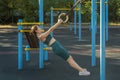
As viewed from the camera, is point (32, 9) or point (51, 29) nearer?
point (51, 29)

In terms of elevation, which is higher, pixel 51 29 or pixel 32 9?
pixel 32 9

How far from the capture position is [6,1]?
25297mm

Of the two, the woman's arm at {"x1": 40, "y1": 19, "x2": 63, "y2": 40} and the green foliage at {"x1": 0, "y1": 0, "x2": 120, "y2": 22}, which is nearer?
the woman's arm at {"x1": 40, "y1": 19, "x2": 63, "y2": 40}

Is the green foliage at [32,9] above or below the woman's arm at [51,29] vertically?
above

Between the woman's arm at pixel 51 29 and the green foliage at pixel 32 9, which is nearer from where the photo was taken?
the woman's arm at pixel 51 29

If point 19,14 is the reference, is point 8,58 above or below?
below

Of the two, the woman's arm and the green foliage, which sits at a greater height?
the green foliage

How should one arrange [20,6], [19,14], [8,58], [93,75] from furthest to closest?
1. [19,14]
2. [20,6]
3. [8,58]
4. [93,75]

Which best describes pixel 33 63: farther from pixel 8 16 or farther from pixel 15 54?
pixel 8 16

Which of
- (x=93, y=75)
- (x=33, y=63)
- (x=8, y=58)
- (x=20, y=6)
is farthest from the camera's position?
(x=20, y=6)

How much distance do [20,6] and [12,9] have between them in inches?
59.4

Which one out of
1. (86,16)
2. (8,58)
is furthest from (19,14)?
(8,58)

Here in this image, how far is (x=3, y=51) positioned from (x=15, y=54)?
882 mm

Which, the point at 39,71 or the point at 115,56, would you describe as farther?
the point at 115,56
